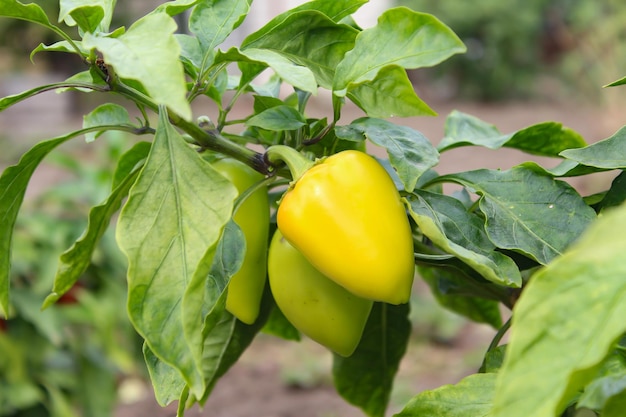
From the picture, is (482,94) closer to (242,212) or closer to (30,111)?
(30,111)

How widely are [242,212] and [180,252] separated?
14 centimetres

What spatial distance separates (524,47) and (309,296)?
800 cm

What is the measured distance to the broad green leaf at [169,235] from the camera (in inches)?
19.0

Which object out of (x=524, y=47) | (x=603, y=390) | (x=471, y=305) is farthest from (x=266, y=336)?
(x=524, y=47)

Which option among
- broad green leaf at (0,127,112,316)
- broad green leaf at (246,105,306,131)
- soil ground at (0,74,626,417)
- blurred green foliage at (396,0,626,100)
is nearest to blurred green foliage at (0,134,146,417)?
soil ground at (0,74,626,417)

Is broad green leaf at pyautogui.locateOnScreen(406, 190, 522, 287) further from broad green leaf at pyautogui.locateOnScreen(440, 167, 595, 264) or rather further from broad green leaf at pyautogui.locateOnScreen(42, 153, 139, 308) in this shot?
broad green leaf at pyautogui.locateOnScreen(42, 153, 139, 308)

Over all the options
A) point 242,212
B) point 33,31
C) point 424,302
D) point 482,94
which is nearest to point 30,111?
point 33,31

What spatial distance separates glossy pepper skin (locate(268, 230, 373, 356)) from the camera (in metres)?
0.62

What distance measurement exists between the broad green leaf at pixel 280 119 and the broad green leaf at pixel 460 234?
10 cm

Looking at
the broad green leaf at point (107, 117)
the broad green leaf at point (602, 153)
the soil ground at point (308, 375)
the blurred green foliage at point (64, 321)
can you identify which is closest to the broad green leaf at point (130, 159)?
the broad green leaf at point (107, 117)

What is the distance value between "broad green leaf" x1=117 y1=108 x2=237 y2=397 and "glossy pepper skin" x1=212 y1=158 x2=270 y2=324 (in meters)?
0.10

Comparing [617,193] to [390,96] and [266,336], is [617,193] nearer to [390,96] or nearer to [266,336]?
[390,96]

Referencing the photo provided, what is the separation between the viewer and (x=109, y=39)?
51cm

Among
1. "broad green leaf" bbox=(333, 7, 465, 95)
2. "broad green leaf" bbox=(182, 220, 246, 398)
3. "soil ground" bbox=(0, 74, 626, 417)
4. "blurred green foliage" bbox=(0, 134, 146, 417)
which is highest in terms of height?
"broad green leaf" bbox=(333, 7, 465, 95)
